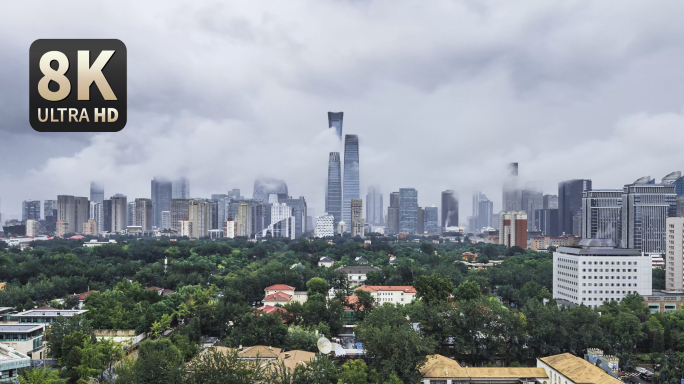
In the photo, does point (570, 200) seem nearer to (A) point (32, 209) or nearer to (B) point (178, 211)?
(B) point (178, 211)

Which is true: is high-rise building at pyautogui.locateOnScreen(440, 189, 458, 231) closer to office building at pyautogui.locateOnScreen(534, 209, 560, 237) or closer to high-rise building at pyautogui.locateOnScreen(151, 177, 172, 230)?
office building at pyautogui.locateOnScreen(534, 209, 560, 237)

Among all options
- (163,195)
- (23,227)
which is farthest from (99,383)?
(163,195)

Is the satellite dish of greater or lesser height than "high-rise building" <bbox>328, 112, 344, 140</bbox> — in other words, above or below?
below

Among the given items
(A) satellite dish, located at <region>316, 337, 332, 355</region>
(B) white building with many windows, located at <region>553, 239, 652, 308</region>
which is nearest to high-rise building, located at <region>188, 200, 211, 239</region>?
(B) white building with many windows, located at <region>553, 239, 652, 308</region>

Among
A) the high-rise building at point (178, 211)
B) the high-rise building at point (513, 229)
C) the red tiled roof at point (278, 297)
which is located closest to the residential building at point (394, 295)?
the red tiled roof at point (278, 297)

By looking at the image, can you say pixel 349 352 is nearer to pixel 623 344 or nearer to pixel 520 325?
pixel 520 325

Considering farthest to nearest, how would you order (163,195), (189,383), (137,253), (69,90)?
(163,195)
(137,253)
(189,383)
(69,90)
